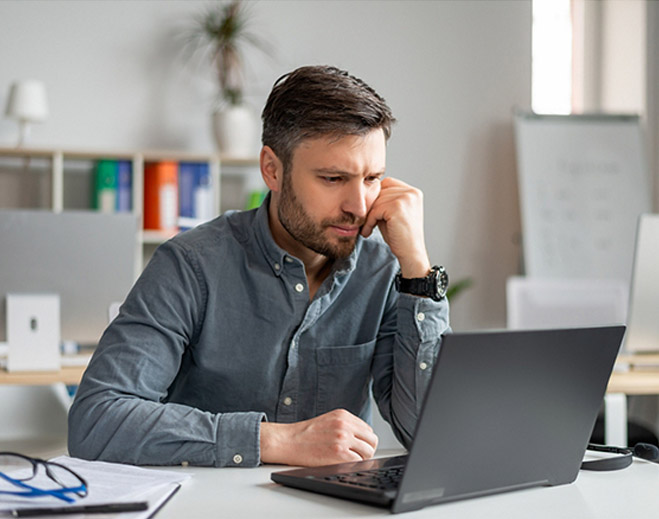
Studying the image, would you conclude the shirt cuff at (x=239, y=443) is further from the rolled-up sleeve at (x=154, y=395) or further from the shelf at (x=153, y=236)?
the shelf at (x=153, y=236)

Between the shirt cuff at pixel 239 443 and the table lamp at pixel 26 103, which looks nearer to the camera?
the shirt cuff at pixel 239 443

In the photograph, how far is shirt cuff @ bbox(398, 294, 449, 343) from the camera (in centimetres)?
137

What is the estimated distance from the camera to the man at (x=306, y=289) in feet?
4.53

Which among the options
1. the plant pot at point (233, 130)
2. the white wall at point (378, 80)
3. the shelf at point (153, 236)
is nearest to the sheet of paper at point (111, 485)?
the shelf at point (153, 236)

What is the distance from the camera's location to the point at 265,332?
1450mm

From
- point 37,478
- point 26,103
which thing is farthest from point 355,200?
point 26,103

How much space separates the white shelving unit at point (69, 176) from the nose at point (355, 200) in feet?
6.75

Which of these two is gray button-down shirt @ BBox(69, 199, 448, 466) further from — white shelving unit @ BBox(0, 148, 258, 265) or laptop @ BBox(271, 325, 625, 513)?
white shelving unit @ BBox(0, 148, 258, 265)

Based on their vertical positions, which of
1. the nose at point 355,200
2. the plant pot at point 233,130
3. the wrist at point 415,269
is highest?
the plant pot at point 233,130

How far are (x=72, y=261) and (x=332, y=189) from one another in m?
1.05

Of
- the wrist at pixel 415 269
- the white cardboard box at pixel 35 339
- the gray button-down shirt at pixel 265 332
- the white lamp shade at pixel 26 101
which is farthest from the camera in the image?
the white lamp shade at pixel 26 101

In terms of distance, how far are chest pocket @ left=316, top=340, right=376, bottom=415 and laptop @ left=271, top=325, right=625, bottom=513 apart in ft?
1.44

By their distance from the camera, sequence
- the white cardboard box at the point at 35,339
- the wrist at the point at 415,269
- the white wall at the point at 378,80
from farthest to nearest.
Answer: the white wall at the point at 378,80
the white cardboard box at the point at 35,339
the wrist at the point at 415,269

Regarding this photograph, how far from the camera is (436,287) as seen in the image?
1.39 metres
